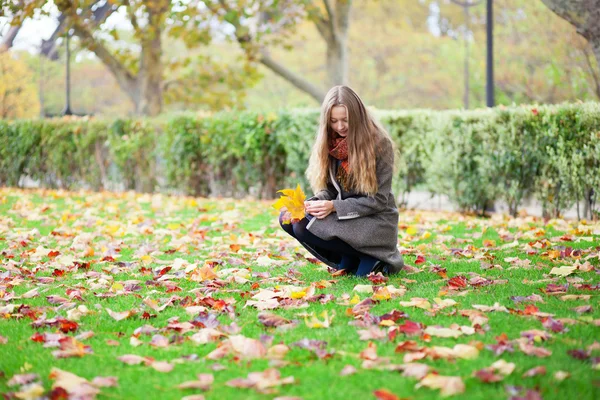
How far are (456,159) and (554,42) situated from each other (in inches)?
604

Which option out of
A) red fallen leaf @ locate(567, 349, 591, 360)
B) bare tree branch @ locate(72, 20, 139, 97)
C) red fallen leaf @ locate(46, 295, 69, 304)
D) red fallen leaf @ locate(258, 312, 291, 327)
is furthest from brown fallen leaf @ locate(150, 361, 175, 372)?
bare tree branch @ locate(72, 20, 139, 97)

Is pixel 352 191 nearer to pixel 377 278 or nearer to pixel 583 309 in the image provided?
pixel 377 278

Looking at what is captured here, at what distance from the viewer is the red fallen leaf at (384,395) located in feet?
8.09

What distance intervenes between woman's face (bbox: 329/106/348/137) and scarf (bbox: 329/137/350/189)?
7 centimetres

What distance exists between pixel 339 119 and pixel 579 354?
7.75ft

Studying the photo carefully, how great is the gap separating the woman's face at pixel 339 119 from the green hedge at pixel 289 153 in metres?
4.34

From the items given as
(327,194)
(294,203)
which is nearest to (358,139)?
(327,194)

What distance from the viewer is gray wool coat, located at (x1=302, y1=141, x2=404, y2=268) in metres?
4.55

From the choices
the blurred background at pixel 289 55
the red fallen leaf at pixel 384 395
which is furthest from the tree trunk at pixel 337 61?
the red fallen leaf at pixel 384 395

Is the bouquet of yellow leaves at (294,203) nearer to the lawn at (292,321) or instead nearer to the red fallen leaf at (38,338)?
the lawn at (292,321)

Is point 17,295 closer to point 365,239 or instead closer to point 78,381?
point 78,381

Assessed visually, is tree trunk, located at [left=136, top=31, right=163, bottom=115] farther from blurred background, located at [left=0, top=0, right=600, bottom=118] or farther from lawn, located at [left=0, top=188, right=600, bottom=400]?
lawn, located at [left=0, top=188, right=600, bottom=400]

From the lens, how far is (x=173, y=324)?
353cm

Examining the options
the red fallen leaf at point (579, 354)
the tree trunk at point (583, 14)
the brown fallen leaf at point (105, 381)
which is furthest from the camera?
the tree trunk at point (583, 14)
